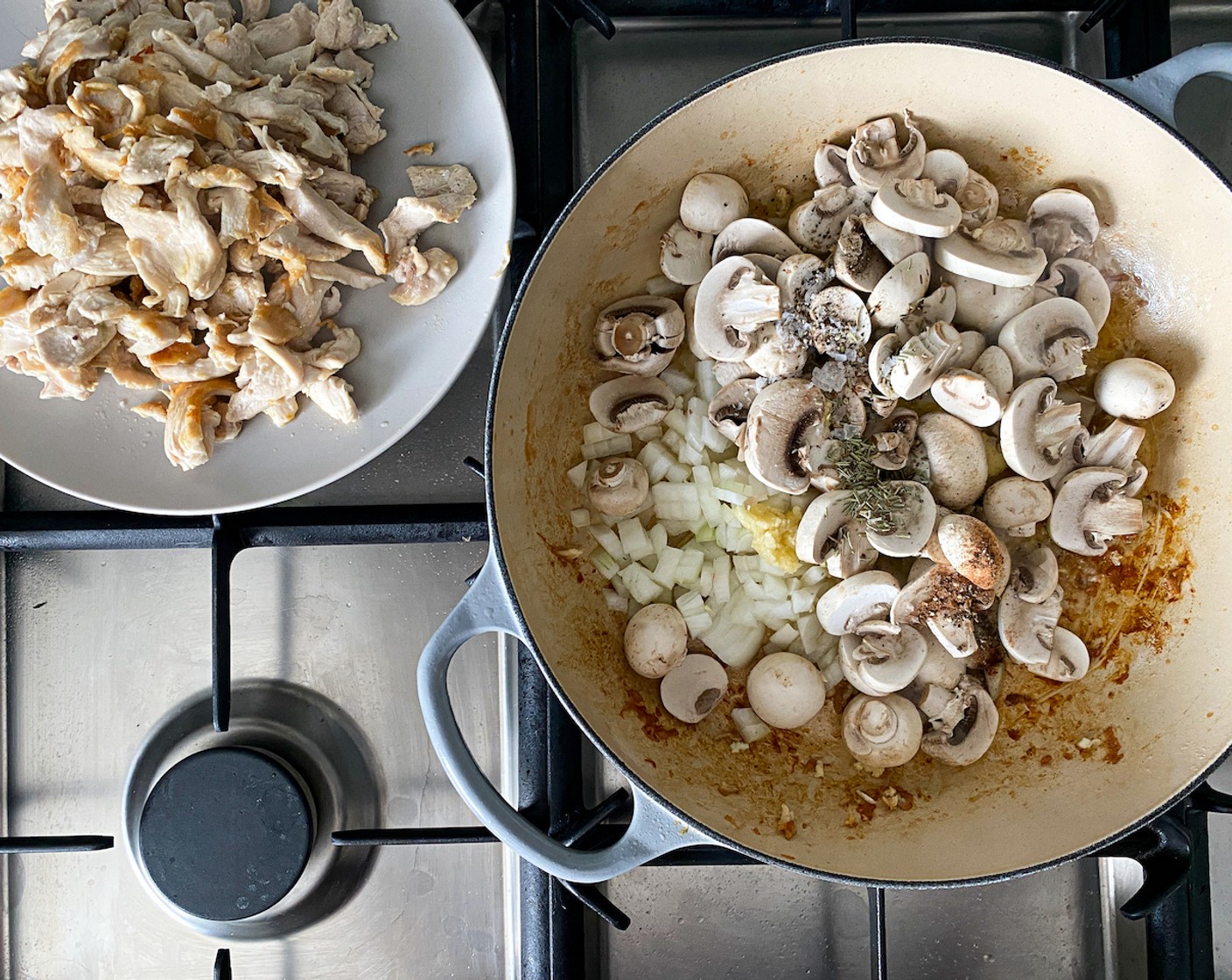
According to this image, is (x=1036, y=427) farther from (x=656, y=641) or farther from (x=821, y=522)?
(x=656, y=641)

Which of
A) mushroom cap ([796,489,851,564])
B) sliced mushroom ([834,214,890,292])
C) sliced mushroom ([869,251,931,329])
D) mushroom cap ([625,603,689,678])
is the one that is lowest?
mushroom cap ([625,603,689,678])

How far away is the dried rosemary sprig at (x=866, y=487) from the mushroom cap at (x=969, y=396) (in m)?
0.09

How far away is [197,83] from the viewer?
0.92 metres

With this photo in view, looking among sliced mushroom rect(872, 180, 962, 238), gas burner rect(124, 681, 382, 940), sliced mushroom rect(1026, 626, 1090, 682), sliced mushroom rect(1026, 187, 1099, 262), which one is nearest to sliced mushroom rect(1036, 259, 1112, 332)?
sliced mushroom rect(1026, 187, 1099, 262)

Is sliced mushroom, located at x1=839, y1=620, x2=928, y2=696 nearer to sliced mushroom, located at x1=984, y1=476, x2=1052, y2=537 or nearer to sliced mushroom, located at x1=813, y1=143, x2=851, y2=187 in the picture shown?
sliced mushroom, located at x1=984, y1=476, x2=1052, y2=537

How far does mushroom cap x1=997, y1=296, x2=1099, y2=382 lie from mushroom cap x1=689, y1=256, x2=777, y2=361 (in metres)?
0.29

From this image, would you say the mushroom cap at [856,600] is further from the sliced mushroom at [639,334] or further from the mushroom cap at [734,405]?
the sliced mushroom at [639,334]

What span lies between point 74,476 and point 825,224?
87cm

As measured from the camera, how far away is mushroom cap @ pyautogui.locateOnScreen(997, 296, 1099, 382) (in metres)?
0.96

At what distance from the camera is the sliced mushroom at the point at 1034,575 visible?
984 millimetres

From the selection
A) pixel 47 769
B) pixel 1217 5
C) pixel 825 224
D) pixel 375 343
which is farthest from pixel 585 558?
pixel 1217 5

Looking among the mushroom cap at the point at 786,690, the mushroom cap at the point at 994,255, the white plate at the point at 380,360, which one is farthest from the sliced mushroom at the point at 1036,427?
the white plate at the point at 380,360

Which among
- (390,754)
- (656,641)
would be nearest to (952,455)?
(656,641)

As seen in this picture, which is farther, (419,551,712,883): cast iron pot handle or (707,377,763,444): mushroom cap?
(707,377,763,444): mushroom cap
